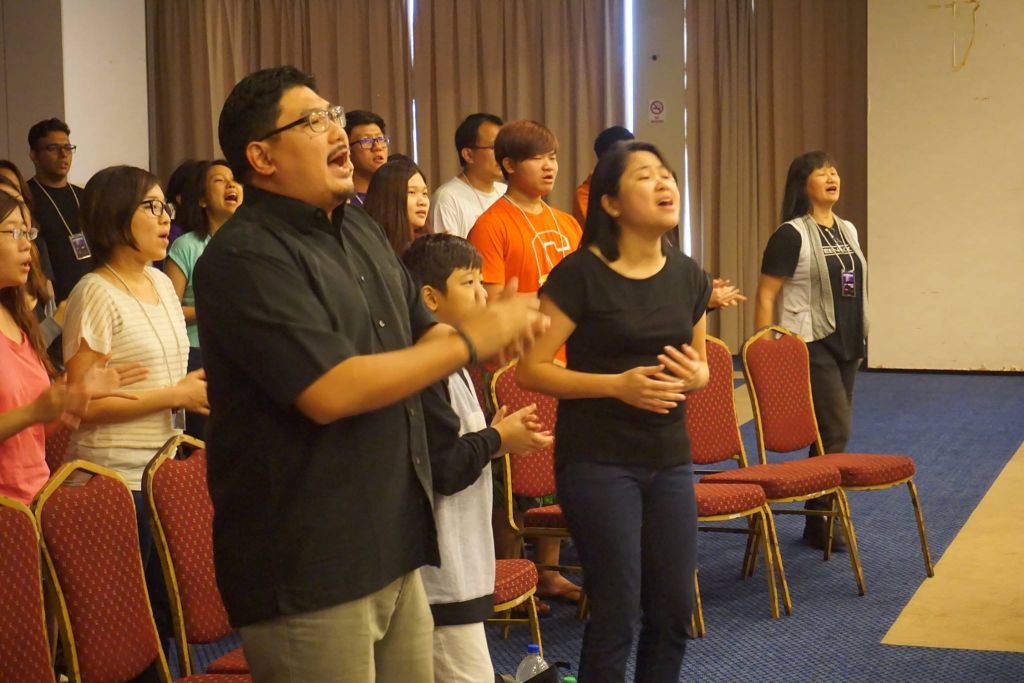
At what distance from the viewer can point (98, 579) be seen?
2.58m

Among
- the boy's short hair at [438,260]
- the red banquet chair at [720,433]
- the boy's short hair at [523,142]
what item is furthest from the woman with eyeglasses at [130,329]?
the red banquet chair at [720,433]

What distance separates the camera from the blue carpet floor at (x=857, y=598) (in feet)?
12.1

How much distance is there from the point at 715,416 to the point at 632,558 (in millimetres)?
1884

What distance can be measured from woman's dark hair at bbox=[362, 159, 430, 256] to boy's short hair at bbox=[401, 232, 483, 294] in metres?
1.19

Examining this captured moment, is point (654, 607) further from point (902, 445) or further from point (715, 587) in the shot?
point (902, 445)

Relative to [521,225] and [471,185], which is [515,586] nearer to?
[521,225]

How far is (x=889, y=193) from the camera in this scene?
Result: 31.4 ft

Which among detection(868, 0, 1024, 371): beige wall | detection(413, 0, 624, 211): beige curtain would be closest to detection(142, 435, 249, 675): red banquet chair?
detection(868, 0, 1024, 371): beige wall

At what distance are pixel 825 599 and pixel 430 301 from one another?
2.16 meters

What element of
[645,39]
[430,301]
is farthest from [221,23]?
[430,301]

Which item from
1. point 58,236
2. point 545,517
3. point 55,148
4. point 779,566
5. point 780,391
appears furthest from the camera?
point 55,148

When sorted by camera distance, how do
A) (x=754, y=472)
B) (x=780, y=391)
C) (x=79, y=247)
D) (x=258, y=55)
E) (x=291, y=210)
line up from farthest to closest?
1. (x=258, y=55)
2. (x=79, y=247)
3. (x=780, y=391)
4. (x=754, y=472)
5. (x=291, y=210)

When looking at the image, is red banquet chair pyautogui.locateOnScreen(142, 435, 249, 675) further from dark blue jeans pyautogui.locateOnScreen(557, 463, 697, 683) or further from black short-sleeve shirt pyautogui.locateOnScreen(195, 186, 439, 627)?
black short-sleeve shirt pyautogui.locateOnScreen(195, 186, 439, 627)

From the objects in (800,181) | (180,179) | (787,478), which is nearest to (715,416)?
(787,478)
